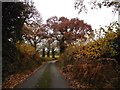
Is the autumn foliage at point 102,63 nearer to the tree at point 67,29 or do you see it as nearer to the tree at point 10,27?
the tree at point 10,27

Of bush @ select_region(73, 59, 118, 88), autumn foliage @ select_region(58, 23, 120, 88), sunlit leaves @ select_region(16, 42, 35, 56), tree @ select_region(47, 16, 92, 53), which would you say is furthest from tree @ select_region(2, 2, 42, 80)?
tree @ select_region(47, 16, 92, 53)

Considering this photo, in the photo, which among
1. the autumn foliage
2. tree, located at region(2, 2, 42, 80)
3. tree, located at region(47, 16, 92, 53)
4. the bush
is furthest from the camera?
tree, located at region(47, 16, 92, 53)

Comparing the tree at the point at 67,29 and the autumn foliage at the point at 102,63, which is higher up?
the tree at the point at 67,29

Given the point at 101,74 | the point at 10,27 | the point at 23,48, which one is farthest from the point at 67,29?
the point at 101,74

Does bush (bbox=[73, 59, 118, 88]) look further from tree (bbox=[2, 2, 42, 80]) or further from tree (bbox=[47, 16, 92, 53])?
tree (bbox=[47, 16, 92, 53])

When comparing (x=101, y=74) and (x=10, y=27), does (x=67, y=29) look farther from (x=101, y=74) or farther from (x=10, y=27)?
(x=101, y=74)

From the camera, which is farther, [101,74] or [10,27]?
[10,27]

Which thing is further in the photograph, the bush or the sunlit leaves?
the sunlit leaves

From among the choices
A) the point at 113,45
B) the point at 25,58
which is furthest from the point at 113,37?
the point at 25,58

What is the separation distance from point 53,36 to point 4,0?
4200cm

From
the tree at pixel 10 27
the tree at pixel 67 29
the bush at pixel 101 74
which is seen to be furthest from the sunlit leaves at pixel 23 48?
the tree at pixel 67 29

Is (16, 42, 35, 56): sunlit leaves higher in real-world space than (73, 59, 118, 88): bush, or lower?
higher

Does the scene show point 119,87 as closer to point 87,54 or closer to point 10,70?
point 87,54

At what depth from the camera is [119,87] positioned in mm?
12055
